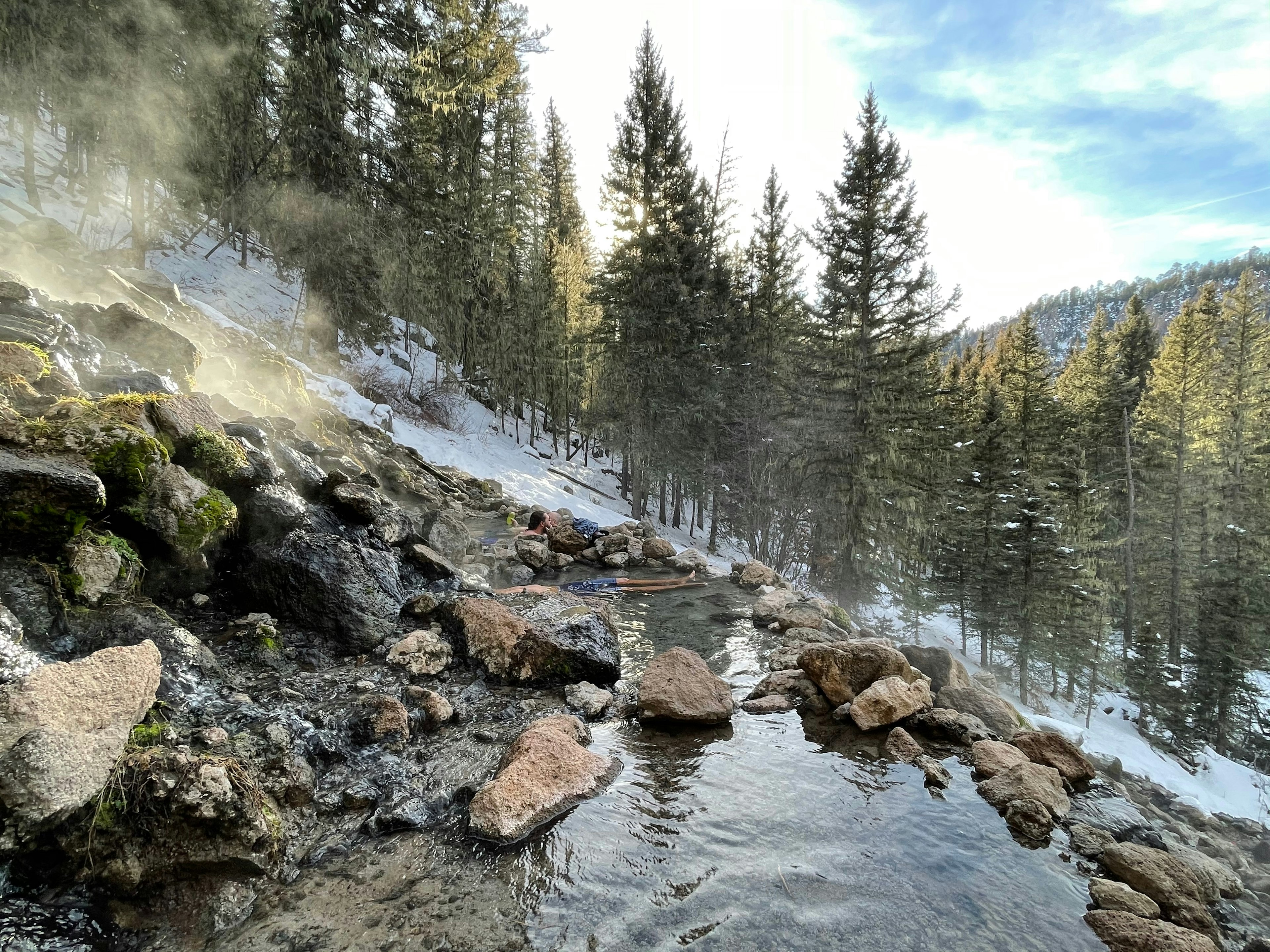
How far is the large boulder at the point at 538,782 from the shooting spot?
3.41 meters

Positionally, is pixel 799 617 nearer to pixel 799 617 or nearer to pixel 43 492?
pixel 799 617

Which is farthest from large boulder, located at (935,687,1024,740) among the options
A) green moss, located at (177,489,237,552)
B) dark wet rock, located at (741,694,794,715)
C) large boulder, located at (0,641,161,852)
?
green moss, located at (177,489,237,552)

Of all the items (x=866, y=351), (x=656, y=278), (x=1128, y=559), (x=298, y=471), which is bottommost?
(x=1128, y=559)

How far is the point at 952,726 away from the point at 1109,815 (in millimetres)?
1192

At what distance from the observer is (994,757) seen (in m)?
4.51

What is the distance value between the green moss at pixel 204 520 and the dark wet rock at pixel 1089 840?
7.47 meters

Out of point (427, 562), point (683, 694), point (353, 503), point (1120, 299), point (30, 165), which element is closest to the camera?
point (683, 694)

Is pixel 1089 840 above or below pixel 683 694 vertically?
below

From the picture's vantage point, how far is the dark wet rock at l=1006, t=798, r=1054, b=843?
3777mm

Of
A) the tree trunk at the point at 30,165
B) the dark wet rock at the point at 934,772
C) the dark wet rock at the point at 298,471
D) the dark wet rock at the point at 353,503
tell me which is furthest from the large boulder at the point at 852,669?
the tree trunk at the point at 30,165

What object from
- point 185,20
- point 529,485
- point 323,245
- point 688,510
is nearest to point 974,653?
point 688,510

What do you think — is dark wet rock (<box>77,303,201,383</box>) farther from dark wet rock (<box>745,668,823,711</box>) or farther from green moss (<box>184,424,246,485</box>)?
→ dark wet rock (<box>745,668,823,711</box>)

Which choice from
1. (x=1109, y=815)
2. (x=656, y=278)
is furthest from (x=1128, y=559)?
(x=1109, y=815)

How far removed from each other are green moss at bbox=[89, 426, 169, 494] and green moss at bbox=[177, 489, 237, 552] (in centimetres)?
46
